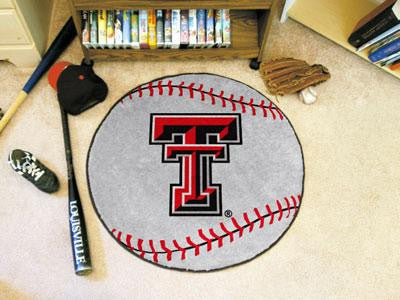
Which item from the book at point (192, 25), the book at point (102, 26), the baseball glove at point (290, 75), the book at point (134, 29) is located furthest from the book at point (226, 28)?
the book at point (102, 26)

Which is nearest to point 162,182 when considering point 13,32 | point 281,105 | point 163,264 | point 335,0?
point 163,264

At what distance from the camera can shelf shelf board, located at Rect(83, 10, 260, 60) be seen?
1648 mm

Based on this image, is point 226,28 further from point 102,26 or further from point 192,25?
point 102,26

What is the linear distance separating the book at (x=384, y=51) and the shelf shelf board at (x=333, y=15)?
62mm

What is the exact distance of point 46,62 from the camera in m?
1.70

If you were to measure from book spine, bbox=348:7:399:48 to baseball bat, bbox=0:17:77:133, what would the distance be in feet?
3.95

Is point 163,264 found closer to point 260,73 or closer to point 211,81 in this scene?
point 211,81

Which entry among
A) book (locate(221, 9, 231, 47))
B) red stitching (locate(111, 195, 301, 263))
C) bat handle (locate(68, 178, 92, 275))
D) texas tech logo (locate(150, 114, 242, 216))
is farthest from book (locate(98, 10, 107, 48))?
red stitching (locate(111, 195, 301, 263))

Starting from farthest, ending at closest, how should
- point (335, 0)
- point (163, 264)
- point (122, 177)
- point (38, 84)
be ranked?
1. point (335, 0)
2. point (38, 84)
3. point (122, 177)
4. point (163, 264)

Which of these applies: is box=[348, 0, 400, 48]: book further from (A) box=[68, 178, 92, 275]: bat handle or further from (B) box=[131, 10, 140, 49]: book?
(A) box=[68, 178, 92, 275]: bat handle

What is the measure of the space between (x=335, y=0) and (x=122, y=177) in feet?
3.99

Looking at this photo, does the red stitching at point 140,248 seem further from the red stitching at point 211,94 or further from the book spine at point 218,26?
the book spine at point 218,26

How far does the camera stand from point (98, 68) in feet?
5.72

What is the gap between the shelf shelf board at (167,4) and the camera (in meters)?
1.43
